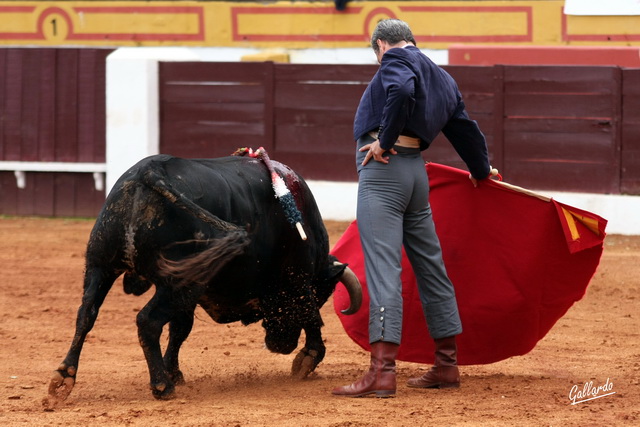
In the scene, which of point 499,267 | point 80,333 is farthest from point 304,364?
point 80,333

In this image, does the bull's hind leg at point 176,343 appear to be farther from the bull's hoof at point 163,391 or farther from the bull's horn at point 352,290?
the bull's horn at point 352,290

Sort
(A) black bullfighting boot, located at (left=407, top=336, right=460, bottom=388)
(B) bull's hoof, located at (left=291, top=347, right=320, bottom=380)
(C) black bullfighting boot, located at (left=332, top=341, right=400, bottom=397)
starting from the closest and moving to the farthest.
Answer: (C) black bullfighting boot, located at (left=332, top=341, right=400, bottom=397)
(A) black bullfighting boot, located at (left=407, top=336, right=460, bottom=388)
(B) bull's hoof, located at (left=291, top=347, right=320, bottom=380)

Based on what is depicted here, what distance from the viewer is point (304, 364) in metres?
4.52

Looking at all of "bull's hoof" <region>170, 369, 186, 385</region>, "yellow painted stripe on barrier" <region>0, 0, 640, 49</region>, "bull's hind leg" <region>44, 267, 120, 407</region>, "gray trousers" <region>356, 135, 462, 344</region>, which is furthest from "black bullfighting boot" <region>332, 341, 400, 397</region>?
"yellow painted stripe on barrier" <region>0, 0, 640, 49</region>

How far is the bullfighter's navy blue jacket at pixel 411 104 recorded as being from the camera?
3834mm

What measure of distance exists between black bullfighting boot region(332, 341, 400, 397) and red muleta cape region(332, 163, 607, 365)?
0.61 meters

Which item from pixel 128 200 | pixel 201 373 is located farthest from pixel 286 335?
pixel 128 200

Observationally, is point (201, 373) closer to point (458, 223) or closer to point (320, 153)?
point (458, 223)

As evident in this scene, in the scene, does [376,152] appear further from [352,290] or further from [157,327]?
[157,327]

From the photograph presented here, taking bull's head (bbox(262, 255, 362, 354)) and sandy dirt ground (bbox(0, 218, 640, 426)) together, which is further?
bull's head (bbox(262, 255, 362, 354))

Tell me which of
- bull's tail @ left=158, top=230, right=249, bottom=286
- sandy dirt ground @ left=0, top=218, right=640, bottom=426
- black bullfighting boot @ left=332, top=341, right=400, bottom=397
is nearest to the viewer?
sandy dirt ground @ left=0, top=218, right=640, bottom=426

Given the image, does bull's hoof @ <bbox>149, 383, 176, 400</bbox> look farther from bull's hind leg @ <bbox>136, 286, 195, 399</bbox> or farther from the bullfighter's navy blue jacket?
the bullfighter's navy blue jacket

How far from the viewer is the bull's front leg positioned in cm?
452

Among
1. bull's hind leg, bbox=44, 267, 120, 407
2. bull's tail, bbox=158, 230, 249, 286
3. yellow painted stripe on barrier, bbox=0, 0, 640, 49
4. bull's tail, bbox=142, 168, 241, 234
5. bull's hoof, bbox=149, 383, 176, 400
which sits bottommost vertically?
bull's hoof, bbox=149, 383, 176, 400
